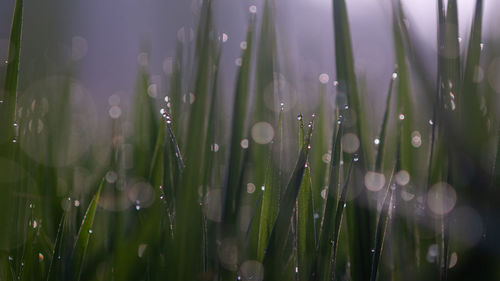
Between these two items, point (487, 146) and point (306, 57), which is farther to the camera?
point (306, 57)

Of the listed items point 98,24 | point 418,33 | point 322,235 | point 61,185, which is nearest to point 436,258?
point 322,235

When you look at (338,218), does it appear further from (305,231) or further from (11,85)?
(11,85)

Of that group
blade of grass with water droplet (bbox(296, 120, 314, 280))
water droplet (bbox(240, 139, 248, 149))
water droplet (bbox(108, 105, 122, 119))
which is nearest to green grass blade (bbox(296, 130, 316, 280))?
blade of grass with water droplet (bbox(296, 120, 314, 280))

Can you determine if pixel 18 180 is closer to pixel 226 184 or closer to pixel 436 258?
pixel 226 184

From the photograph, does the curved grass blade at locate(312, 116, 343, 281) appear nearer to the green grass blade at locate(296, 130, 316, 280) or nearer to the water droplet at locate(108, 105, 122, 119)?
the green grass blade at locate(296, 130, 316, 280)

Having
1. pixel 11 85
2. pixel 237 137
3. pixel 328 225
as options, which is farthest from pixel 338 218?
pixel 11 85

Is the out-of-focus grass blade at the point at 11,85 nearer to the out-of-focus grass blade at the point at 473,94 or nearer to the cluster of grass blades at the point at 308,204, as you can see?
the cluster of grass blades at the point at 308,204
